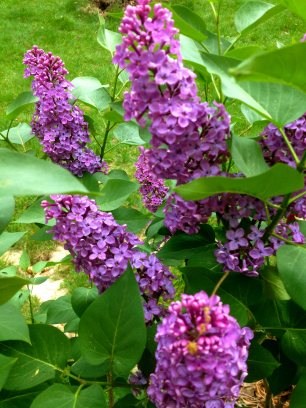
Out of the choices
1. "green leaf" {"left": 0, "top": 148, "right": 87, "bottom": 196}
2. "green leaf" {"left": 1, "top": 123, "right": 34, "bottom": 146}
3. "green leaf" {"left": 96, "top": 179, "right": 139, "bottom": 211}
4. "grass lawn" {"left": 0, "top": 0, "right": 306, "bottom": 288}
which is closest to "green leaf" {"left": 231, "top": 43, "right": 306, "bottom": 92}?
"green leaf" {"left": 0, "top": 148, "right": 87, "bottom": 196}

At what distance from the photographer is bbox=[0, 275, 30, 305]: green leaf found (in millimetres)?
809

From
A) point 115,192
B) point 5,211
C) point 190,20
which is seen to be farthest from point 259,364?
point 190,20

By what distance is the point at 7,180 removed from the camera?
676 mm

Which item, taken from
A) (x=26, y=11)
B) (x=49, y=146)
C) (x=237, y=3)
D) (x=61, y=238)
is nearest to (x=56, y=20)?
(x=26, y=11)

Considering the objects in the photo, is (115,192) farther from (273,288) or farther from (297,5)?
(297,5)

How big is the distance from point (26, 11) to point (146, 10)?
7.55 meters

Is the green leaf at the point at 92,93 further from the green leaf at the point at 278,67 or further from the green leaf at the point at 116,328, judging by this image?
the green leaf at the point at 278,67

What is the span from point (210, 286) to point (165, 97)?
0.36 metres

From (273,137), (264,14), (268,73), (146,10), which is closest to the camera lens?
(268,73)

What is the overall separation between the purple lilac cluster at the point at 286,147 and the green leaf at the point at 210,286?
19 cm

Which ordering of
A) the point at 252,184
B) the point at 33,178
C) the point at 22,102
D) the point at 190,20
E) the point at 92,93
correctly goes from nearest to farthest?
1. the point at 33,178
2. the point at 252,184
3. the point at 190,20
4. the point at 22,102
5. the point at 92,93

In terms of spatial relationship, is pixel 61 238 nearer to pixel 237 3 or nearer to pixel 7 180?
pixel 7 180

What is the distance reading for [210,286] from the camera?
991 mm

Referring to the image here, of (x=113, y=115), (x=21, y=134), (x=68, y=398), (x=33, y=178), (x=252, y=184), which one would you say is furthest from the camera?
(x=21, y=134)
